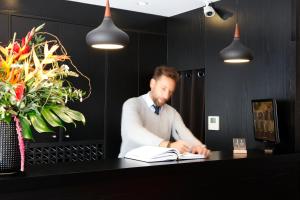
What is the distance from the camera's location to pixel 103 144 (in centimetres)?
440

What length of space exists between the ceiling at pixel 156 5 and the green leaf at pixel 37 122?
8.82ft

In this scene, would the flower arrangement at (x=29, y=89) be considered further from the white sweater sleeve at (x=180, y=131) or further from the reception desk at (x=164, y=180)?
the white sweater sleeve at (x=180, y=131)

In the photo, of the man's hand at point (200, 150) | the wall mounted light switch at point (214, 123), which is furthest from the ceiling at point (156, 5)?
the man's hand at point (200, 150)

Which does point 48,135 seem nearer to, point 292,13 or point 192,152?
point 192,152

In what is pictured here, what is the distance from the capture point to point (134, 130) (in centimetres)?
279

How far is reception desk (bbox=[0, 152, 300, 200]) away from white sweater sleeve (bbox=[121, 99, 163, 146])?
11.9 inches

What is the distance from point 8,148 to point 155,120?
1.52 metres

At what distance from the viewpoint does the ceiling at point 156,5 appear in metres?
4.22

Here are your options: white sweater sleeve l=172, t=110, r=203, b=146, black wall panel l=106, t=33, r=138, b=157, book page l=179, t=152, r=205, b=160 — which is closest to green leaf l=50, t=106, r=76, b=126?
book page l=179, t=152, r=205, b=160

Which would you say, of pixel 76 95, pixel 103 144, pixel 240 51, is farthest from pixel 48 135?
pixel 76 95

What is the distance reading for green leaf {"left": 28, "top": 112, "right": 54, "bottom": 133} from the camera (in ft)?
5.77

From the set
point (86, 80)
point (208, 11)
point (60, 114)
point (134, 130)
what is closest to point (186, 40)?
point (208, 11)

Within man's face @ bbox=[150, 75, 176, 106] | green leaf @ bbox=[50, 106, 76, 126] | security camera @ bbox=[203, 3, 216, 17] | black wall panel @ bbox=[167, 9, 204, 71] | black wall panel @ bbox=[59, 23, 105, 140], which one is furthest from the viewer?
black wall panel @ bbox=[167, 9, 204, 71]

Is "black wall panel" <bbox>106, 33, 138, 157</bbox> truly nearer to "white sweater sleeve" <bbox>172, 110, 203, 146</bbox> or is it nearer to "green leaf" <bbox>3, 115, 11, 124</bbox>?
"white sweater sleeve" <bbox>172, 110, 203, 146</bbox>
